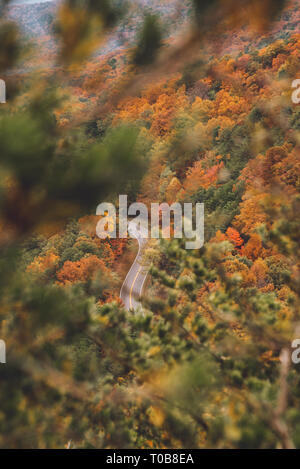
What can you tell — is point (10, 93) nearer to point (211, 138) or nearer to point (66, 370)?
point (66, 370)

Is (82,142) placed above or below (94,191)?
above

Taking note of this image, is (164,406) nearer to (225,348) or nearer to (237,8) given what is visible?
(225,348)

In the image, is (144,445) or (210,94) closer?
(144,445)

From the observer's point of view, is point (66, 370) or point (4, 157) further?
point (66, 370)

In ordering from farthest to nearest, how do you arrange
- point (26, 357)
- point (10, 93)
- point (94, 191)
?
point (26, 357) < point (10, 93) < point (94, 191)

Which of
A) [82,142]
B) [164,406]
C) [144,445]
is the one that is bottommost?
[144,445]

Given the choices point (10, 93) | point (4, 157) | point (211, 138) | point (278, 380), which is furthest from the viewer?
point (211, 138)

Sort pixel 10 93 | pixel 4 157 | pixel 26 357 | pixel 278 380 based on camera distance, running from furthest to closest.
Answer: pixel 278 380
pixel 26 357
pixel 10 93
pixel 4 157
